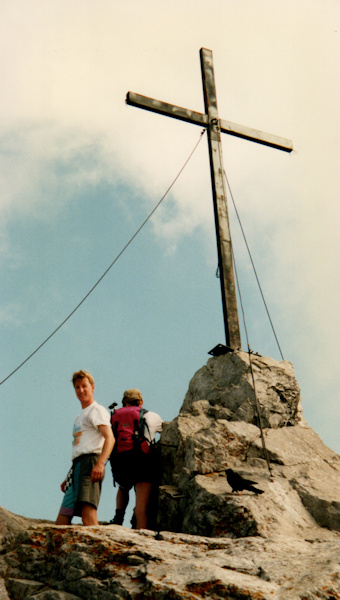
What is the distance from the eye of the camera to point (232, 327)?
805 cm

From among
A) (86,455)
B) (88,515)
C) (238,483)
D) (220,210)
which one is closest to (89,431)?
(86,455)

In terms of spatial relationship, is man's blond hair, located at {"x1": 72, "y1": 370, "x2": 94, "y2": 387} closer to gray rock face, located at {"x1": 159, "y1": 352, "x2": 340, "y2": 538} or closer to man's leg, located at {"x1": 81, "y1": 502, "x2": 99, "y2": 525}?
man's leg, located at {"x1": 81, "y1": 502, "x2": 99, "y2": 525}

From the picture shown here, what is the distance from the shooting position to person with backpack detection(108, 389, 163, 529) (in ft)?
20.1

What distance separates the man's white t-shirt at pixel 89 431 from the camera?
5.32 m

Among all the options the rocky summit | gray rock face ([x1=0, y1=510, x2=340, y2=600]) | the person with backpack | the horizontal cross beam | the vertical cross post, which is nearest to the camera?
gray rock face ([x1=0, y1=510, x2=340, y2=600])

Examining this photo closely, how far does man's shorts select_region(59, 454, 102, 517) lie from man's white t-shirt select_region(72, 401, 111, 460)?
0.07m

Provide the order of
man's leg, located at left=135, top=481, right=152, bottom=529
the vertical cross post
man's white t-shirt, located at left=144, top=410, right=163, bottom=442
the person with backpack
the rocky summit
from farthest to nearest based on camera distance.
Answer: the vertical cross post
man's white t-shirt, located at left=144, top=410, right=163, bottom=442
the person with backpack
man's leg, located at left=135, top=481, right=152, bottom=529
the rocky summit

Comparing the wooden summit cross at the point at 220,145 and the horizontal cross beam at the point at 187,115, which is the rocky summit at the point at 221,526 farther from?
the horizontal cross beam at the point at 187,115

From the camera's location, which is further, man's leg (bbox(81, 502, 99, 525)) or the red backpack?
the red backpack

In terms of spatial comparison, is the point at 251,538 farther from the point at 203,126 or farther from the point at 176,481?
the point at 203,126

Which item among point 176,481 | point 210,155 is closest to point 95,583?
point 176,481

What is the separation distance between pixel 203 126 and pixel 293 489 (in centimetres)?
614

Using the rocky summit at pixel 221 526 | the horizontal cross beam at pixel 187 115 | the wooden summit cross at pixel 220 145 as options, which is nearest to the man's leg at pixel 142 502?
the rocky summit at pixel 221 526

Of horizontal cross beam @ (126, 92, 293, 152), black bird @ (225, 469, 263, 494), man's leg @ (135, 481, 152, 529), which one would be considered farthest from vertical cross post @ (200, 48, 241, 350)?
black bird @ (225, 469, 263, 494)
